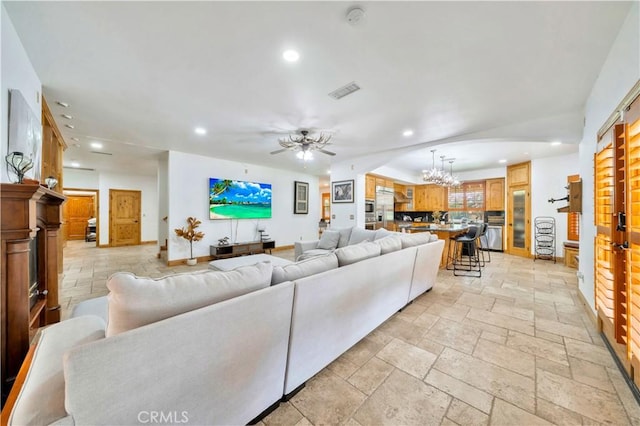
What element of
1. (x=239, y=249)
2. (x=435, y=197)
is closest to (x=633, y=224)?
(x=239, y=249)

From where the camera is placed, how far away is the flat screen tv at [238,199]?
589cm

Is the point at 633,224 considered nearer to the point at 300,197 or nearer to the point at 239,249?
the point at 239,249

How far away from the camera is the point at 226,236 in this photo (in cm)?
618

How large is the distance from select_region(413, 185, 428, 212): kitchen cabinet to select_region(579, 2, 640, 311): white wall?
5.34m

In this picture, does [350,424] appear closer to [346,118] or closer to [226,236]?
[346,118]

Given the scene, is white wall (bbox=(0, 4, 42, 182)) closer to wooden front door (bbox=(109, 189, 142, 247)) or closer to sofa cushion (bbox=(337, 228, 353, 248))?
sofa cushion (bbox=(337, 228, 353, 248))

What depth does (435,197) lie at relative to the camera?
8.27m

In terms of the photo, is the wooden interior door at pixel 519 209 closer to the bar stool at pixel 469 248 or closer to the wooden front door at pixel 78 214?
the bar stool at pixel 469 248

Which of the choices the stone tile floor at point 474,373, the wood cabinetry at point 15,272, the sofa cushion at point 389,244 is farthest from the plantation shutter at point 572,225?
the wood cabinetry at point 15,272

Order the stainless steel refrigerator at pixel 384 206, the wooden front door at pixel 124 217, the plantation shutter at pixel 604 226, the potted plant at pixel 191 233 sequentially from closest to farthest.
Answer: the plantation shutter at pixel 604 226
the potted plant at pixel 191 233
the stainless steel refrigerator at pixel 384 206
the wooden front door at pixel 124 217

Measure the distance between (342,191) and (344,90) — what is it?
3.55 metres

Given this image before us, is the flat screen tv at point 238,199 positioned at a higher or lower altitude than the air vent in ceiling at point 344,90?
lower

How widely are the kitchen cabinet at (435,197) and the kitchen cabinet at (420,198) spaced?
7 centimetres

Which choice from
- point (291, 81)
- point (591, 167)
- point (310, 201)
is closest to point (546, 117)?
point (591, 167)
